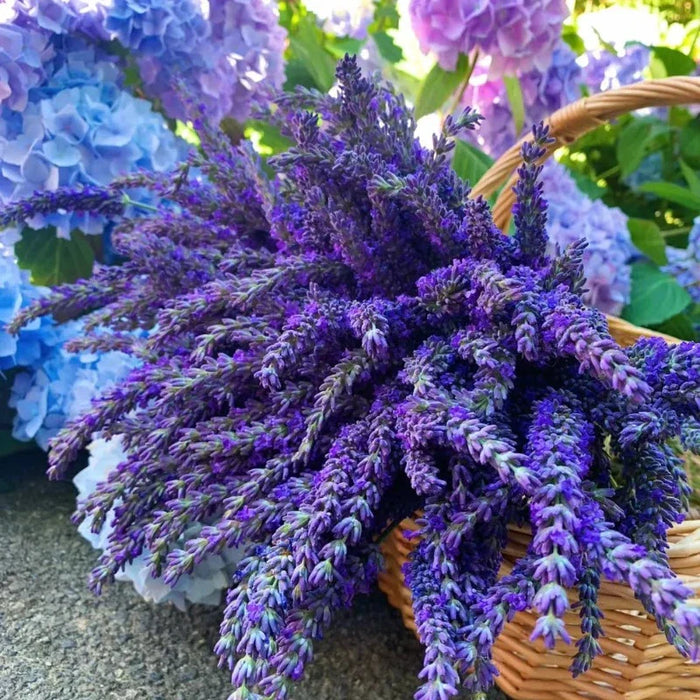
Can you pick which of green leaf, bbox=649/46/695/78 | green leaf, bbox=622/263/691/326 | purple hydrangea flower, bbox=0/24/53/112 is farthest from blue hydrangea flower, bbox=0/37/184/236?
green leaf, bbox=649/46/695/78

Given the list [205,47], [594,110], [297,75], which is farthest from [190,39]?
[594,110]

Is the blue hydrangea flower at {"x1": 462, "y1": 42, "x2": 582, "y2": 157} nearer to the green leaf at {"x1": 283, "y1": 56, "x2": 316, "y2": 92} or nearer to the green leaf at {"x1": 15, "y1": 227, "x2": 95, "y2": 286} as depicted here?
the green leaf at {"x1": 283, "y1": 56, "x2": 316, "y2": 92}

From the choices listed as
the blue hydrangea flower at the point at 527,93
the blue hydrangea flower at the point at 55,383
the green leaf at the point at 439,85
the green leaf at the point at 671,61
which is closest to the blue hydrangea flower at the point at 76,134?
the blue hydrangea flower at the point at 55,383

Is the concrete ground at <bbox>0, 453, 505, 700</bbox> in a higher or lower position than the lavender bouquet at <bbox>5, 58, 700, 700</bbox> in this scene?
lower

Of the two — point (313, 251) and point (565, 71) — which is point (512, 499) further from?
point (565, 71)

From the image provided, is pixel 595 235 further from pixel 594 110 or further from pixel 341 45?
pixel 341 45

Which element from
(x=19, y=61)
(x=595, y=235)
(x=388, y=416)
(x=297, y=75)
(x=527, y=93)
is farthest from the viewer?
(x=297, y=75)
